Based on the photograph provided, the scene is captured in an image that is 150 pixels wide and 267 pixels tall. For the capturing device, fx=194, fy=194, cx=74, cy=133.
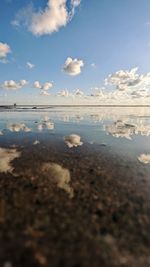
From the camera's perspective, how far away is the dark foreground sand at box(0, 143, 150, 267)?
5.36m

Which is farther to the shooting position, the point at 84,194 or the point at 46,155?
the point at 46,155

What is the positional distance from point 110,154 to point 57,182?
6378 millimetres

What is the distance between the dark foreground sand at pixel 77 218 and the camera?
5355mm

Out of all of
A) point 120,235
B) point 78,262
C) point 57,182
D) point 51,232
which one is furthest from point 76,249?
point 57,182

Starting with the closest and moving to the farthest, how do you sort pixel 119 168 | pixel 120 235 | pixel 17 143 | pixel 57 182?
pixel 120 235 < pixel 57 182 < pixel 119 168 < pixel 17 143

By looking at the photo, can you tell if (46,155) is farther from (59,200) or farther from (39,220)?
(39,220)

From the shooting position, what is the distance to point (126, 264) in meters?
5.19

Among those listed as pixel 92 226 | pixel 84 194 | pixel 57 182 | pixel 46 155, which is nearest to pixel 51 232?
pixel 92 226

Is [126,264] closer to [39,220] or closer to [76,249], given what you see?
[76,249]

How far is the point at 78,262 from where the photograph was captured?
5148 mm

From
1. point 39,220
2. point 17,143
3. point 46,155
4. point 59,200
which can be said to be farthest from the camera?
point 17,143

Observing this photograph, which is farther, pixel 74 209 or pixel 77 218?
pixel 74 209

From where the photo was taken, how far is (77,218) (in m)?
7.06

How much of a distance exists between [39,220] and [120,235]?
2791 millimetres
